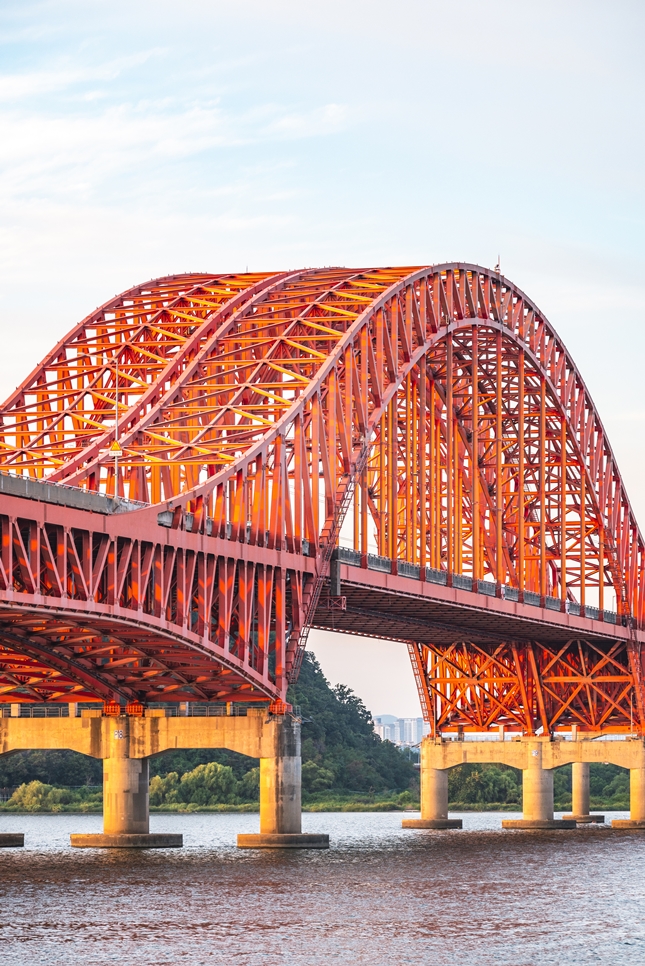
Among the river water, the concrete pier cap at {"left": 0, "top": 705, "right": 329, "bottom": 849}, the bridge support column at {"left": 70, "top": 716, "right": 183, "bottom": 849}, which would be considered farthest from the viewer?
the bridge support column at {"left": 70, "top": 716, "right": 183, "bottom": 849}

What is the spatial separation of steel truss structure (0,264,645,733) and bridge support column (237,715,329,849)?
1.97 m

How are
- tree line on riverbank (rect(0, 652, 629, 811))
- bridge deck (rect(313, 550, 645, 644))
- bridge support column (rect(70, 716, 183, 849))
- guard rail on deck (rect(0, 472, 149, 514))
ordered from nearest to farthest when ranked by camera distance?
1. guard rail on deck (rect(0, 472, 149, 514))
2. bridge support column (rect(70, 716, 183, 849))
3. bridge deck (rect(313, 550, 645, 644))
4. tree line on riverbank (rect(0, 652, 629, 811))

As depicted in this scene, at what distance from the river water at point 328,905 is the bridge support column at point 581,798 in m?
42.3

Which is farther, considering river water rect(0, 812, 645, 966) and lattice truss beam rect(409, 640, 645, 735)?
lattice truss beam rect(409, 640, 645, 735)

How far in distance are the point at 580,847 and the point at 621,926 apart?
41.6 m

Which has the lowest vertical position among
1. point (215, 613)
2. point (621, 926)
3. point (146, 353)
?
point (621, 926)

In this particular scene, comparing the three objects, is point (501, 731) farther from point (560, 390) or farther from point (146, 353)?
point (146, 353)

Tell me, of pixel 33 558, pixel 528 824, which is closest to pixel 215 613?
pixel 33 558

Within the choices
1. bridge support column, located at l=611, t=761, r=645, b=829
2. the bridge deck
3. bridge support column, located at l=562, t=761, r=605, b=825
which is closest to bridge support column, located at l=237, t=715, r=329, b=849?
the bridge deck

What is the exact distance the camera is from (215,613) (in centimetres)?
9188

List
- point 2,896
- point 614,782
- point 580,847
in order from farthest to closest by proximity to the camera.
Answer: point 614,782 < point 580,847 < point 2,896

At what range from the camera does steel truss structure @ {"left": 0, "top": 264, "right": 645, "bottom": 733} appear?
276ft

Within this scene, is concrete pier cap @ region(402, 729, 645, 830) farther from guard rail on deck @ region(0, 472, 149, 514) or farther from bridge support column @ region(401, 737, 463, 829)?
guard rail on deck @ region(0, 472, 149, 514)

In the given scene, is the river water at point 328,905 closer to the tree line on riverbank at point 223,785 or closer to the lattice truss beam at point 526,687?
the lattice truss beam at point 526,687
